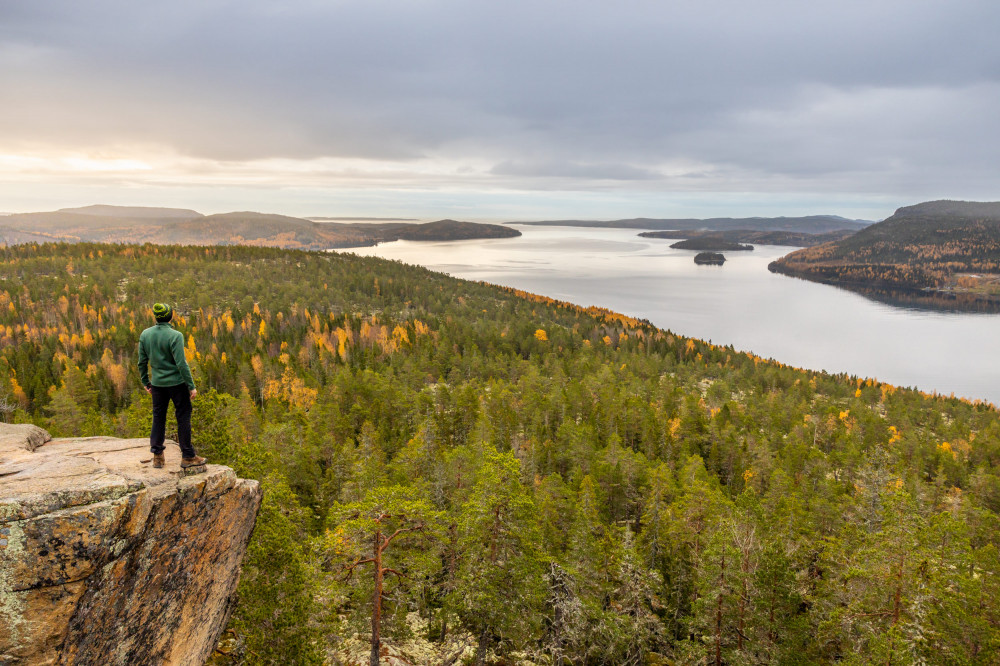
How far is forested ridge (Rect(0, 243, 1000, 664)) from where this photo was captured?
21484 mm

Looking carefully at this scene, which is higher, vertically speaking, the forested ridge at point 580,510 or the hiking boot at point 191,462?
the hiking boot at point 191,462

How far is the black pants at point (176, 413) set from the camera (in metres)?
13.1

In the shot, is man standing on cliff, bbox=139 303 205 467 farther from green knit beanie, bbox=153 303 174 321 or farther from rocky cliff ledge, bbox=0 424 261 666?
rocky cliff ledge, bbox=0 424 261 666

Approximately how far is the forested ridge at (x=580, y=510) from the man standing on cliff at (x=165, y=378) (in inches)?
259

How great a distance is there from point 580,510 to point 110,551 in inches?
1015

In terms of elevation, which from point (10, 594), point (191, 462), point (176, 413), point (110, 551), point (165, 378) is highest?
point (165, 378)

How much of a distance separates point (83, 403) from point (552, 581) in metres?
97.0

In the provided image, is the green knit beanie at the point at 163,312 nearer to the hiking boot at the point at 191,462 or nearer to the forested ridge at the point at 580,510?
the hiking boot at the point at 191,462

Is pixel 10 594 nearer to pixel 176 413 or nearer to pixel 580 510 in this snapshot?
pixel 176 413

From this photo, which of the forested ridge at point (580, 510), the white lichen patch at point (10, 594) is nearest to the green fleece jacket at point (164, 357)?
the white lichen patch at point (10, 594)

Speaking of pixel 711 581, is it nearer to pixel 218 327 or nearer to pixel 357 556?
pixel 357 556

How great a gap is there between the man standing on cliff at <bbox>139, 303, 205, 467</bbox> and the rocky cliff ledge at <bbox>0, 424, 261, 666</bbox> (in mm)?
610

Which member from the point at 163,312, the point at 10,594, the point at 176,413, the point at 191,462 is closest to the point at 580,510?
the point at 191,462

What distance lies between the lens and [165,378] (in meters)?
13.1
